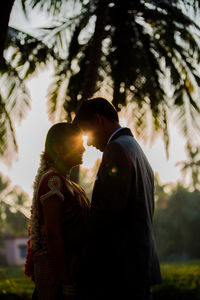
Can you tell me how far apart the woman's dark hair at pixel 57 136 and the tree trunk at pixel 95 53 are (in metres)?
3.80

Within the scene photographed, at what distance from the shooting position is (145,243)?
2.03 meters

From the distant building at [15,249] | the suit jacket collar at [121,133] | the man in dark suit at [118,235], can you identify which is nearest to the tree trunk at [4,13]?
the suit jacket collar at [121,133]

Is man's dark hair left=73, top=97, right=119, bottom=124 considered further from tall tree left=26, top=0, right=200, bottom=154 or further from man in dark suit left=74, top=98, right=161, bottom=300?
tall tree left=26, top=0, right=200, bottom=154

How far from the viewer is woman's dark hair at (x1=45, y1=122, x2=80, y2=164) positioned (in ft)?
8.32

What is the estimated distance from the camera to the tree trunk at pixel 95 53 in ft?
21.0

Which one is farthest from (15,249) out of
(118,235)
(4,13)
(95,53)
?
(118,235)

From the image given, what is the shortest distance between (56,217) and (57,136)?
571 mm

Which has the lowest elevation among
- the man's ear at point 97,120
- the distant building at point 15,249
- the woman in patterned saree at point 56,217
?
the distant building at point 15,249

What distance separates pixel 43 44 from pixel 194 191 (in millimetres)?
51357

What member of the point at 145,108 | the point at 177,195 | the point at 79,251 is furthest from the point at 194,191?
the point at 79,251

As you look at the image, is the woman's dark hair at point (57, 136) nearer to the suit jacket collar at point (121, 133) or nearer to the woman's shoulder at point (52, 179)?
the woman's shoulder at point (52, 179)

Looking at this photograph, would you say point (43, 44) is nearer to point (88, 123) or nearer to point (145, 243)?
point (88, 123)

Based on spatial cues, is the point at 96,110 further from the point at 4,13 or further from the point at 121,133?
the point at 4,13

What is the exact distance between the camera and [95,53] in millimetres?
6684
